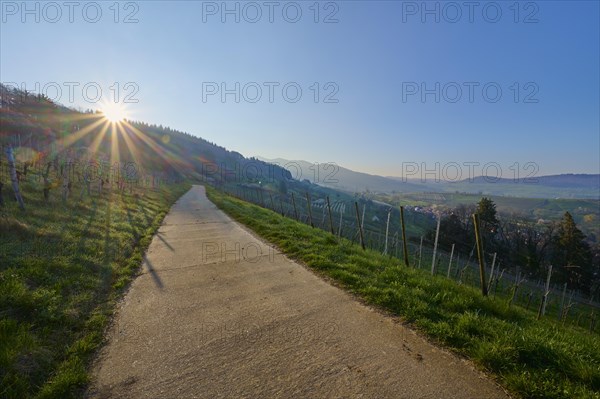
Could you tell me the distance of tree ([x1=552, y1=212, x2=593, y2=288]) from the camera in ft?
129

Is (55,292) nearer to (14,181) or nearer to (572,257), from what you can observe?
(14,181)

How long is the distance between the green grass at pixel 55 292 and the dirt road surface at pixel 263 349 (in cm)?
32

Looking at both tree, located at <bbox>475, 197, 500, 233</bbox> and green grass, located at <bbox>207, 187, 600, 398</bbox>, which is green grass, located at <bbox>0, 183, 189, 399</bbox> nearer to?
green grass, located at <bbox>207, 187, 600, 398</bbox>

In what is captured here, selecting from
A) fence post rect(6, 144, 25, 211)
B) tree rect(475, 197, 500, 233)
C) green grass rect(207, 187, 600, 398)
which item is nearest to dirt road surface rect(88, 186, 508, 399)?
green grass rect(207, 187, 600, 398)

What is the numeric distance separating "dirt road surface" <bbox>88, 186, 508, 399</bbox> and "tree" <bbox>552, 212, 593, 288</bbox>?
4961cm

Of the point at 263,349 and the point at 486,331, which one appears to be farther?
the point at 486,331

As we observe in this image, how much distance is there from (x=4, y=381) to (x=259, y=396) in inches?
106

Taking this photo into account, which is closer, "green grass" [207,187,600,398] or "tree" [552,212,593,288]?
"green grass" [207,187,600,398]

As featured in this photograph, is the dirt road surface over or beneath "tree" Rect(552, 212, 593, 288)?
over

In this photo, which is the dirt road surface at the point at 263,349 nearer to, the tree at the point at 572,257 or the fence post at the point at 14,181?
the fence post at the point at 14,181

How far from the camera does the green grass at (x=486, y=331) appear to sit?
3.12 meters

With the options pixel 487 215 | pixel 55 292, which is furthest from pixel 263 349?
pixel 487 215

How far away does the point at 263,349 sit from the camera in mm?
3656

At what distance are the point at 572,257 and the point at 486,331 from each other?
51.1m
